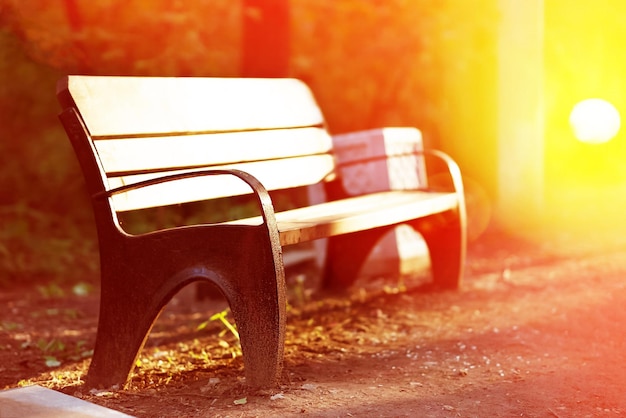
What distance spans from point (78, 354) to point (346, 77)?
5.70 meters

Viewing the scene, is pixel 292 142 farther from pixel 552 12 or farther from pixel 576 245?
pixel 552 12

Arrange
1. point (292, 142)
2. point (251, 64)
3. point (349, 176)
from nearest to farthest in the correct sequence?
point (292, 142), point (349, 176), point (251, 64)

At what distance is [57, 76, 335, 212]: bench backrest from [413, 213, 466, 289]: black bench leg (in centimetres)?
67

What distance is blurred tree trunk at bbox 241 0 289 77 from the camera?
7.90m

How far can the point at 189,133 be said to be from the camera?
4.25 m

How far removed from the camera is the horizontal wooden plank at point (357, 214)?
3648 millimetres

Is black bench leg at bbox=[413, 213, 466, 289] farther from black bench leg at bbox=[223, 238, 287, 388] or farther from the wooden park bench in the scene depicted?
black bench leg at bbox=[223, 238, 287, 388]

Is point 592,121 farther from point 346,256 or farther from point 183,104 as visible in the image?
point 183,104

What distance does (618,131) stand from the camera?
12164 mm

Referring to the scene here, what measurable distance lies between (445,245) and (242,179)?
2.36 m

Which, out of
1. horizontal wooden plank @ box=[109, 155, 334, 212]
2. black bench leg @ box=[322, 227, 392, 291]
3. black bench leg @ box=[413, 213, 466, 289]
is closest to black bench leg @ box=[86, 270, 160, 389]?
horizontal wooden plank @ box=[109, 155, 334, 212]

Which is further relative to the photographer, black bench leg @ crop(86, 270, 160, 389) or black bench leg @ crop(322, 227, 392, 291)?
black bench leg @ crop(322, 227, 392, 291)

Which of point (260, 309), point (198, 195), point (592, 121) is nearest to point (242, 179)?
point (260, 309)


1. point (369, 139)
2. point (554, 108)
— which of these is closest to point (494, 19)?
point (369, 139)
